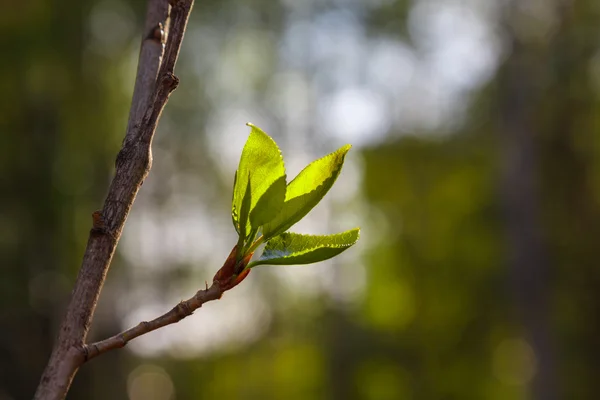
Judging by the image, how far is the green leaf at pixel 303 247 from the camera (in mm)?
599

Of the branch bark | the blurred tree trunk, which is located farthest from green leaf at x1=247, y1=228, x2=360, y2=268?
the blurred tree trunk

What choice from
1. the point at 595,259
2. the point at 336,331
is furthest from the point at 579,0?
the point at 336,331

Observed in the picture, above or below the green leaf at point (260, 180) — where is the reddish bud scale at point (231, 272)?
below

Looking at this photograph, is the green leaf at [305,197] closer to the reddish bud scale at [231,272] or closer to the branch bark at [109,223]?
the reddish bud scale at [231,272]

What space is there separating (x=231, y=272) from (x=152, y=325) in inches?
4.2

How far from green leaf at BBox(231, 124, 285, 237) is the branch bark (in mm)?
94

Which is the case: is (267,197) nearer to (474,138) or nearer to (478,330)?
(474,138)

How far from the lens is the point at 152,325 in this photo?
535 millimetres

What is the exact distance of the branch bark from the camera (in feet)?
1.68

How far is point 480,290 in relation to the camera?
13.3 meters

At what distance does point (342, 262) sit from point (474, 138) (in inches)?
141

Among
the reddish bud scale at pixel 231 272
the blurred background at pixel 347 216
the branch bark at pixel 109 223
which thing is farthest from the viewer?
the blurred background at pixel 347 216

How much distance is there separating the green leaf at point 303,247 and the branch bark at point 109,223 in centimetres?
14

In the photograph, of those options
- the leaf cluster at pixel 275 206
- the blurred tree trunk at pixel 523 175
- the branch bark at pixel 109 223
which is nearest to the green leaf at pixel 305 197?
the leaf cluster at pixel 275 206
